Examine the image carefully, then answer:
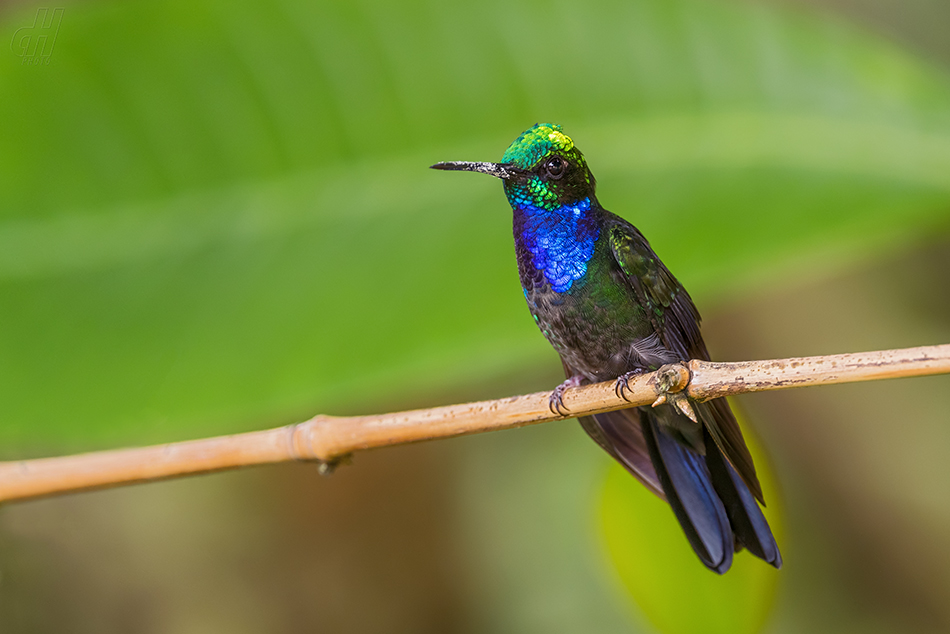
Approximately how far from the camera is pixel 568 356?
107 centimetres

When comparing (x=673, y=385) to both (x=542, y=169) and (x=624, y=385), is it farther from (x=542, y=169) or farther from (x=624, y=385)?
(x=542, y=169)

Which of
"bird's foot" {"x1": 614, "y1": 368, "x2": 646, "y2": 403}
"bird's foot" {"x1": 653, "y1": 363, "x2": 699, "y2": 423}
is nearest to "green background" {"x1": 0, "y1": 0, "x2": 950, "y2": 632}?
"bird's foot" {"x1": 614, "y1": 368, "x2": 646, "y2": 403}

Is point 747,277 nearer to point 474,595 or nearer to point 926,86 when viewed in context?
point 926,86

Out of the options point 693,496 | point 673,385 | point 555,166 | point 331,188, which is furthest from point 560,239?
point 331,188

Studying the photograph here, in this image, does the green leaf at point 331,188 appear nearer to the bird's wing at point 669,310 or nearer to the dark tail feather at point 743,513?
the bird's wing at point 669,310

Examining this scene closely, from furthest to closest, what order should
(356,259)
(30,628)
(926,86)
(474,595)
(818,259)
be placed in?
(474,595), (30,628), (926,86), (818,259), (356,259)

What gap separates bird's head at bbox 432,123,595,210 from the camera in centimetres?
80

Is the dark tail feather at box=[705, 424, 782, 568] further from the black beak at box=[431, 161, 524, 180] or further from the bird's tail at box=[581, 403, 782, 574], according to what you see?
the black beak at box=[431, 161, 524, 180]

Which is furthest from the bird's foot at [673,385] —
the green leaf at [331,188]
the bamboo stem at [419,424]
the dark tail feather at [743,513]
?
the green leaf at [331,188]

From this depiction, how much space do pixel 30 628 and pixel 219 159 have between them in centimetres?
126

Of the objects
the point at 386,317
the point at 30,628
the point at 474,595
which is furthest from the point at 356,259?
the point at 474,595

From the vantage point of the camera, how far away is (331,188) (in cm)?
129

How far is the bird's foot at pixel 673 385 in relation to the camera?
2.52 feet

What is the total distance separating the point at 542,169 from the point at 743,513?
44 cm
